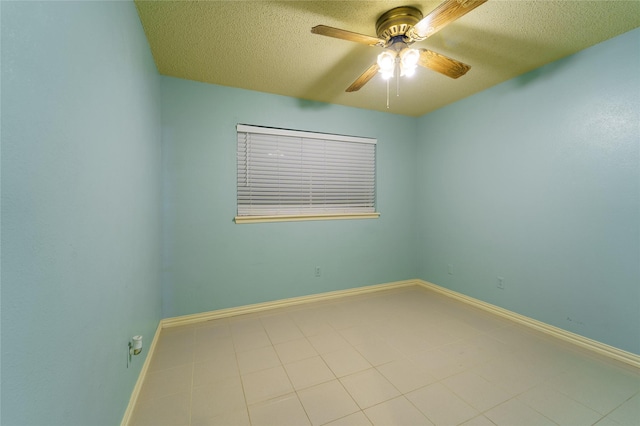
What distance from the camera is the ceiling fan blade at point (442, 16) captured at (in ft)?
4.09

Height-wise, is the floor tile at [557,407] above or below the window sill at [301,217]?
below

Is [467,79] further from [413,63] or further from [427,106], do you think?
[413,63]

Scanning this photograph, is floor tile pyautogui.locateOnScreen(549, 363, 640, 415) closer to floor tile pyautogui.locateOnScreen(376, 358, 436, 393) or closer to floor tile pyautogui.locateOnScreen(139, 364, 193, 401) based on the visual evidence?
floor tile pyautogui.locateOnScreen(376, 358, 436, 393)

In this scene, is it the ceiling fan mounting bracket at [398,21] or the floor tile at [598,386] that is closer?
the floor tile at [598,386]

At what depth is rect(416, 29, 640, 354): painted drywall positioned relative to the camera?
1903 millimetres

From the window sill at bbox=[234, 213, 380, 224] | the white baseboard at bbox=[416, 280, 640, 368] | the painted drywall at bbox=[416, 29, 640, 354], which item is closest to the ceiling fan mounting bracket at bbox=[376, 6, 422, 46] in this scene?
the painted drywall at bbox=[416, 29, 640, 354]

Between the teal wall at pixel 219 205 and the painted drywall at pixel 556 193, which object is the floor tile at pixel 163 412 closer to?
the teal wall at pixel 219 205

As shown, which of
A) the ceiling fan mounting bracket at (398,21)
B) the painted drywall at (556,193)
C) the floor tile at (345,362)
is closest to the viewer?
the ceiling fan mounting bracket at (398,21)

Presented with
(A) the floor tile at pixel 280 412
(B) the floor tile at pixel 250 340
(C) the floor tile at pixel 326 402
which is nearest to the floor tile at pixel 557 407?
(C) the floor tile at pixel 326 402

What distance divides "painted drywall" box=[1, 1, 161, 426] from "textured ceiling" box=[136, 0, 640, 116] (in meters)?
0.51

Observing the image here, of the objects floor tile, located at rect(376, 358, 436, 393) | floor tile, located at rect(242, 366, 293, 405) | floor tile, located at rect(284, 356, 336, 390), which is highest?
floor tile, located at rect(376, 358, 436, 393)

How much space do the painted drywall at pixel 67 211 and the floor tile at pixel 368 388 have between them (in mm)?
1274

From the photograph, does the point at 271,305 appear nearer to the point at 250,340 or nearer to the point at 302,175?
the point at 250,340

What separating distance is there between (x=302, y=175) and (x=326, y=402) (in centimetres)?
226
